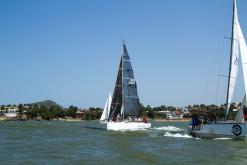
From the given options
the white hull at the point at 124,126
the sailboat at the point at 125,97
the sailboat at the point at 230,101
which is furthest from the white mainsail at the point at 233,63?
the sailboat at the point at 125,97

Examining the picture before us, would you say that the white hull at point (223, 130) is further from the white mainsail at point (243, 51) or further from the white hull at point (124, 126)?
the white hull at point (124, 126)

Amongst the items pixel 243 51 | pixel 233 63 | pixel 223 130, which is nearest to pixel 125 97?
pixel 233 63

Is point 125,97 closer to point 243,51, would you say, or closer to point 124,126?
point 124,126

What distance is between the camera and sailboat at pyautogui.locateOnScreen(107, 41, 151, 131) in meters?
62.2

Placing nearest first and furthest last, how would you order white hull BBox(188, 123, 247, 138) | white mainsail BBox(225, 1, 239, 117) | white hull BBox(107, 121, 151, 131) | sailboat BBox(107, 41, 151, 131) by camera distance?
white hull BBox(188, 123, 247, 138)
white mainsail BBox(225, 1, 239, 117)
white hull BBox(107, 121, 151, 131)
sailboat BBox(107, 41, 151, 131)

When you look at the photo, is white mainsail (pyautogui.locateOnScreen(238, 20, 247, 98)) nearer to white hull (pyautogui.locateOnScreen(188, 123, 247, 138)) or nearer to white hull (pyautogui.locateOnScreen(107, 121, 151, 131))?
white hull (pyautogui.locateOnScreen(188, 123, 247, 138))

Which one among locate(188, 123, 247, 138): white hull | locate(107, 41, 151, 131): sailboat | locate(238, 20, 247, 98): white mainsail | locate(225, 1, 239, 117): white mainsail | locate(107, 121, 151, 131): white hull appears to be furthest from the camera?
locate(107, 41, 151, 131): sailboat

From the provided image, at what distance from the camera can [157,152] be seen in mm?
30000

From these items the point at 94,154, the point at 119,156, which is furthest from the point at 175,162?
the point at 94,154

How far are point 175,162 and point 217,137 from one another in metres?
15.1

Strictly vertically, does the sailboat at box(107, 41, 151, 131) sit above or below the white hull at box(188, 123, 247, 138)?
above

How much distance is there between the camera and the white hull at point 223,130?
3747cm

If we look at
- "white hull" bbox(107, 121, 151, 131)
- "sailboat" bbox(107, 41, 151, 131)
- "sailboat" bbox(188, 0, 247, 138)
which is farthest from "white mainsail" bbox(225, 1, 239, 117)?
"sailboat" bbox(107, 41, 151, 131)

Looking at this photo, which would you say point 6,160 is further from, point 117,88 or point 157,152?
point 117,88
